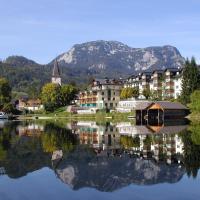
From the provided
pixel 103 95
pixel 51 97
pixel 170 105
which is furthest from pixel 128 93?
pixel 170 105

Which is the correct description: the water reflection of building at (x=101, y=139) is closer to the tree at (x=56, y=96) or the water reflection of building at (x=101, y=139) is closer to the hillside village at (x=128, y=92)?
the hillside village at (x=128, y=92)

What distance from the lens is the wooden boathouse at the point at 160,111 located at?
84438 mm

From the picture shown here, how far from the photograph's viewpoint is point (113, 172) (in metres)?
23.0

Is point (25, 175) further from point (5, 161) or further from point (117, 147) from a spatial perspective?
point (117, 147)

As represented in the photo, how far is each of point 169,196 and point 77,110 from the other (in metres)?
104

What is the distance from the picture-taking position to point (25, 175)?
73.8 ft

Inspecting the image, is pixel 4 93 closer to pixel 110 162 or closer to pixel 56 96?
pixel 56 96

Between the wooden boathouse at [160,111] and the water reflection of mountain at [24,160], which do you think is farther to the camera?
the wooden boathouse at [160,111]

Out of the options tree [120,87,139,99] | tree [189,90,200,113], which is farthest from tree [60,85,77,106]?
tree [189,90,200,113]

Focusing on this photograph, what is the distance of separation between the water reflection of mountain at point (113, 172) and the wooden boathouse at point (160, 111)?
5687 centimetres

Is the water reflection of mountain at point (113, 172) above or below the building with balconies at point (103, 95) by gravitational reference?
below

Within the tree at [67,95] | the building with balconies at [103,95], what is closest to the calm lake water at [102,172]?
the building with balconies at [103,95]

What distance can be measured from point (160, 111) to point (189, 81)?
15397mm

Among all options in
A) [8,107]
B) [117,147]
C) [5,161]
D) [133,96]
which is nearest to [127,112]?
[133,96]
